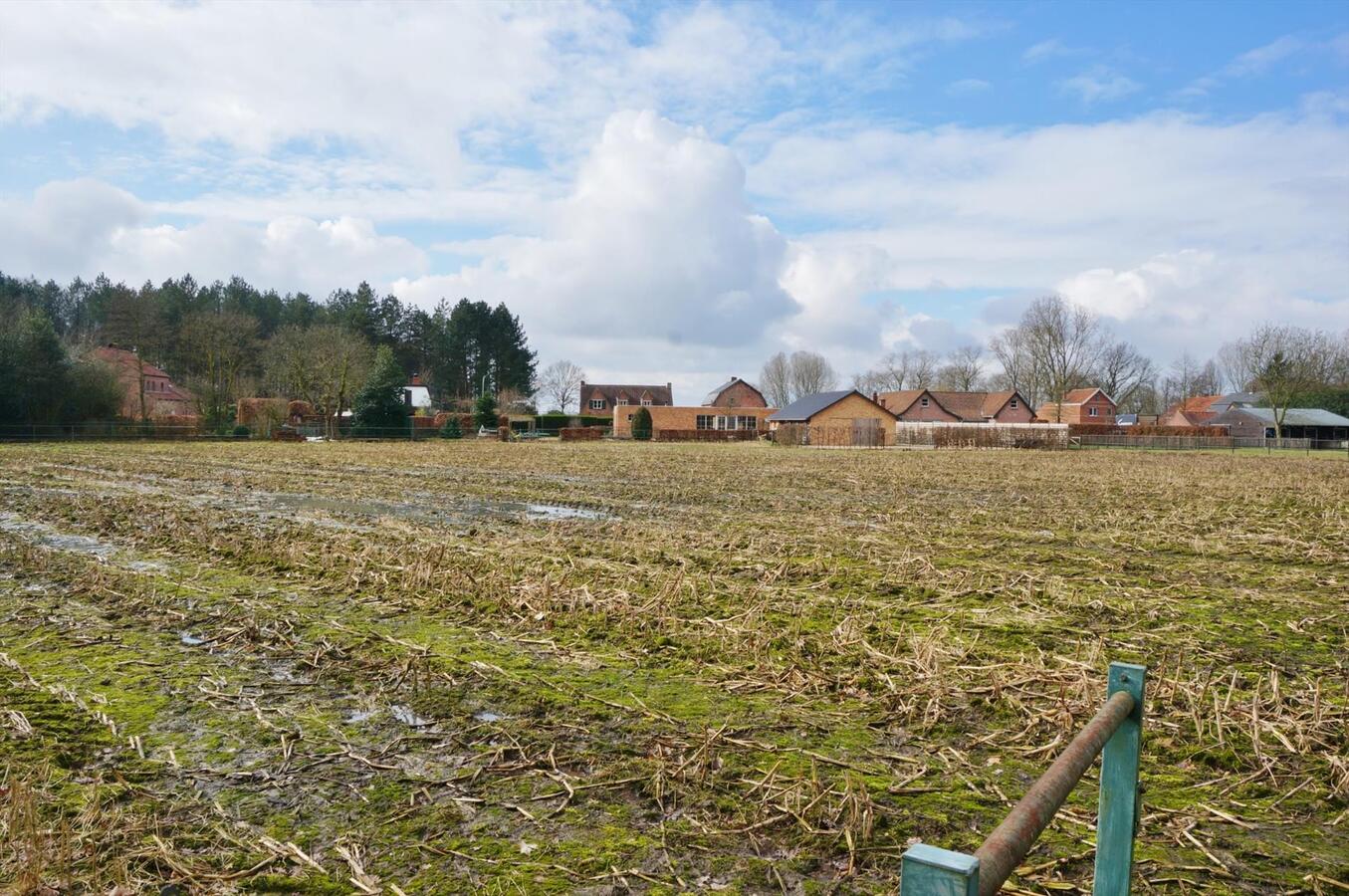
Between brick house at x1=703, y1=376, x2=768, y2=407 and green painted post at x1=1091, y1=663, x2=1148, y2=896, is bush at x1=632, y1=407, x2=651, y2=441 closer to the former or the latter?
brick house at x1=703, y1=376, x2=768, y2=407

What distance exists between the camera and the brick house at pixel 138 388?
52625 mm

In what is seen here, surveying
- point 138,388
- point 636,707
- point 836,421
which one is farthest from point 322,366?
point 636,707

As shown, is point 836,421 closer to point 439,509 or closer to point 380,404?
point 380,404

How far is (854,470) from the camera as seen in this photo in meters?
26.5

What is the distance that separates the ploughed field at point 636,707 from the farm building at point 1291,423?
76.3 m

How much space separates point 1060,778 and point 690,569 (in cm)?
715

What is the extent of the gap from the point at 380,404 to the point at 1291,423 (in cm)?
7682

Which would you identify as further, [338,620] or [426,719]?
[338,620]

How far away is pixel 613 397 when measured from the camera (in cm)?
9806

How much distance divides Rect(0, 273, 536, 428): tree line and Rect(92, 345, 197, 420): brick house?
119 cm

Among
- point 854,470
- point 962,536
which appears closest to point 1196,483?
point 854,470

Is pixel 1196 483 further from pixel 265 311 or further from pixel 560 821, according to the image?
pixel 265 311

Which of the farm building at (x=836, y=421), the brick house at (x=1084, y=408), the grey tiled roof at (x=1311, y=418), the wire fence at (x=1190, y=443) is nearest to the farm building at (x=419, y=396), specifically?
the farm building at (x=836, y=421)

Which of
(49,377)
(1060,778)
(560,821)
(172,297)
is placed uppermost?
(172,297)
